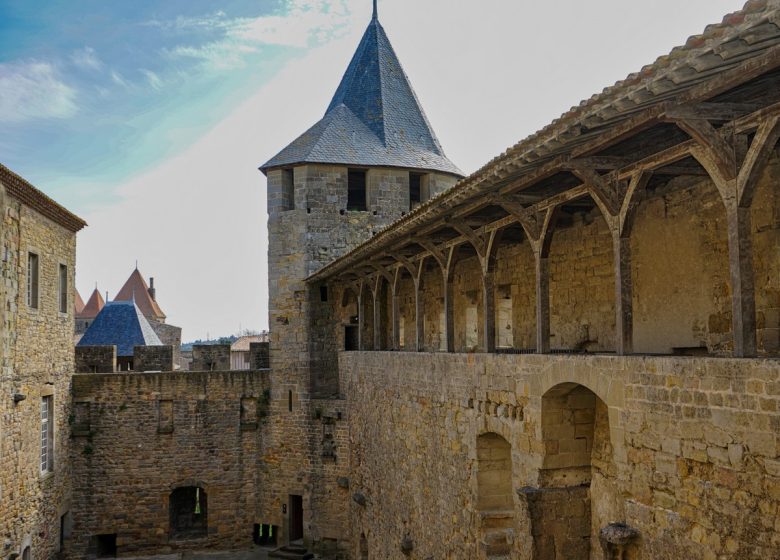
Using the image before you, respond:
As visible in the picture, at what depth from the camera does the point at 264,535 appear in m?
21.3

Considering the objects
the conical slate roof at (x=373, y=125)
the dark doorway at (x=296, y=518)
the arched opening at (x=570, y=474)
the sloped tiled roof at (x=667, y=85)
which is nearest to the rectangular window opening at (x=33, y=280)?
the conical slate roof at (x=373, y=125)

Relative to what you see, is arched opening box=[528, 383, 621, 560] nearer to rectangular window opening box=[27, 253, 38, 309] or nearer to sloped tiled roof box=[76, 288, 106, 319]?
rectangular window opening box=[27, 253, 38, 309]

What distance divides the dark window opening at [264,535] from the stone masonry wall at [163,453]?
1.61 ft

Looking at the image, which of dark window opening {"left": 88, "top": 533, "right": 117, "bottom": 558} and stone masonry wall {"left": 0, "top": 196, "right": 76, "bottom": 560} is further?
dark window opening {"left": 88, "top": 533, "right": 117, "bottom": 558}

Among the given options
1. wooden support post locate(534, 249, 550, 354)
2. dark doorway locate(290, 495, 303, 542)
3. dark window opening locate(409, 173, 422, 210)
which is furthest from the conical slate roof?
wooden support post locate(534, 249, 550, 354)

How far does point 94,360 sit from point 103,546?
4.86 metres

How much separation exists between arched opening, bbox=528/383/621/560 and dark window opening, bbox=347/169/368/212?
14.2 m

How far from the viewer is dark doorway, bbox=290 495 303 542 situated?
19.9m

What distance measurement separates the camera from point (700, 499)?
16.9 ft

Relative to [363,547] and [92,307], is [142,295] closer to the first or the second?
[92,307]

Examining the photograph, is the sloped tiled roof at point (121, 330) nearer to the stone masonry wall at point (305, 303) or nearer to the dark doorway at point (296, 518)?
the stone masonry wall at point (305, 303)

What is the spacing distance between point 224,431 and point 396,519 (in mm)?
9200

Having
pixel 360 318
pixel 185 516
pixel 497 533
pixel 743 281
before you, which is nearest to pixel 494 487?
pixel 497 533

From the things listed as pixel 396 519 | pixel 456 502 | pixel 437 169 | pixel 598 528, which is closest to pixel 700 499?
pixel 598 528
